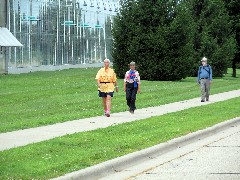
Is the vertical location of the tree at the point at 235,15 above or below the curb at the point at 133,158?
above

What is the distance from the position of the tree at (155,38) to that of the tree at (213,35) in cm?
907

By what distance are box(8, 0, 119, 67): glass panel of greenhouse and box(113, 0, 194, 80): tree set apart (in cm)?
926

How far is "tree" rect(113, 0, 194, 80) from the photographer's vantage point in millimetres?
49500

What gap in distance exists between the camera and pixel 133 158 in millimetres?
12828

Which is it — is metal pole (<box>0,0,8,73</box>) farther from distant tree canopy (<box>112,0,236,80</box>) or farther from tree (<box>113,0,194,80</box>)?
tree (<box>113,0,194,80</box>)

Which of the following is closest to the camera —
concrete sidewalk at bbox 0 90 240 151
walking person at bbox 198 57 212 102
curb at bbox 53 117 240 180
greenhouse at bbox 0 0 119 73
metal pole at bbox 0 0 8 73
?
curb at bbox 53 117 240 180

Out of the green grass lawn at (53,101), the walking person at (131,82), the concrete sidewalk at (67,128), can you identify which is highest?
the walking person at (131,82)

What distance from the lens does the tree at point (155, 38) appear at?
→ 4950 centimetres

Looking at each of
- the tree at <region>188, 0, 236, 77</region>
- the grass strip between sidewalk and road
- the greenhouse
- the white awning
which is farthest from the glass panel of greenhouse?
the grass strip between sidewalk and road

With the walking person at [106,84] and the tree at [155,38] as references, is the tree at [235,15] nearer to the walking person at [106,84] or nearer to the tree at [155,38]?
the tree at [155,38]

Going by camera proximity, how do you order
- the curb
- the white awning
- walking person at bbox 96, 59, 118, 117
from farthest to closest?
the white awning < walking person at bbox 96, 59, 118, 117 < the curb

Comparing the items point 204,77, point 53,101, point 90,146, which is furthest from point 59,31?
point 90,146

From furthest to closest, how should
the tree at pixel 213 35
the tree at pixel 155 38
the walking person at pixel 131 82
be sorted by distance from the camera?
1. the tree at pixel 213 35
2. the tree at pixel 155 38
3. the walking person at pixel 131 82

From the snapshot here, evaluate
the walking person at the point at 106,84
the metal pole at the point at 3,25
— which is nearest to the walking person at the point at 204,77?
the walking person at the point at 106,84
